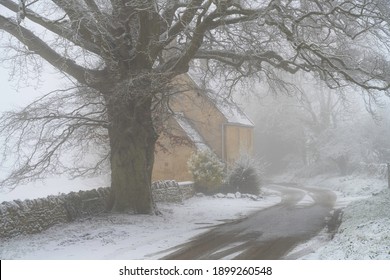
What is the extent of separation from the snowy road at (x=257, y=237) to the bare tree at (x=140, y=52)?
11.4ft

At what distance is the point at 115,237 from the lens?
35.0 feet

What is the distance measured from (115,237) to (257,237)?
350 cm

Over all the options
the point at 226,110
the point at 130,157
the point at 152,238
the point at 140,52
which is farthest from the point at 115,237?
the point at 226,110

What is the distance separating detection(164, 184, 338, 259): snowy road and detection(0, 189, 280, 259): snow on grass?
0.54 m

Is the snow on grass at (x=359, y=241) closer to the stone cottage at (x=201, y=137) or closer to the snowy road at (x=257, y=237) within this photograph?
the snowy road at (x=257, y=237)

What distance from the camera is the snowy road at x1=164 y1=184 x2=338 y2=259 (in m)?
8.59

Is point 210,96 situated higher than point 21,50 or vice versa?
point 21,50

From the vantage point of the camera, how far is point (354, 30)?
12.7 metres

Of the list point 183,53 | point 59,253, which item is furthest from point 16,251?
point 183,53

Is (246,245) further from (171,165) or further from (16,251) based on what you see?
(171,165)

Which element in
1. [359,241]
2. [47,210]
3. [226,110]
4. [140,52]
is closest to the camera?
[359,241]

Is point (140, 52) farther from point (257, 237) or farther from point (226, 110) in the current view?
point (226, 110)

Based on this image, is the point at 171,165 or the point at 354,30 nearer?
the point at 354,30
